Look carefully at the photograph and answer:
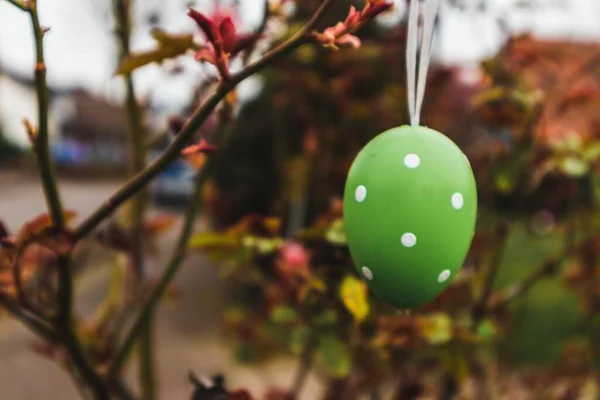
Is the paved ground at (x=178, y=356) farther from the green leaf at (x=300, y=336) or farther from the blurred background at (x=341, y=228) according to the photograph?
A: the green leaf at (x=300, y=336)

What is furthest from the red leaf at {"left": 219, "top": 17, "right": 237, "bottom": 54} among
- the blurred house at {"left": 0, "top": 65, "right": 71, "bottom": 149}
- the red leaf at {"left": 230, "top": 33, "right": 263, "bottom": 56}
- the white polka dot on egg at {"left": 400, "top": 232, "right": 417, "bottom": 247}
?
the blurred house at {"left": 0, "top": 65, "right": 71, "bottom": 149}

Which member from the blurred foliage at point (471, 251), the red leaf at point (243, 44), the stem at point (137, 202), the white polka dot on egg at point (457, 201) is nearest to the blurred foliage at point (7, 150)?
the blurred foliage at point (471, 251)

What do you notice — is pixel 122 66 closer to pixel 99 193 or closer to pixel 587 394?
pixel 587 394

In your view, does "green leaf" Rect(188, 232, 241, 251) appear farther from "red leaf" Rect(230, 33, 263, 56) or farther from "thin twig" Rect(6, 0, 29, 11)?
"thin twig" Rect(6, 0, 29, 11)

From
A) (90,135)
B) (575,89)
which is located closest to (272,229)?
(575,89)

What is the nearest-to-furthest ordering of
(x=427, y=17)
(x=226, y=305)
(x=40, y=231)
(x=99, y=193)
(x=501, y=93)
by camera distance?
1. (x=427, y=17)
2. (x=40, y=231)
3. (x=501, y=93)
4. (x=226, y=305)
5. (x=99, y=193)

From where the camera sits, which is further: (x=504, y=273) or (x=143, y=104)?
(x=504, y=273)
